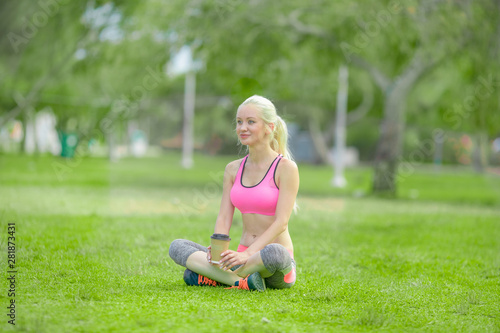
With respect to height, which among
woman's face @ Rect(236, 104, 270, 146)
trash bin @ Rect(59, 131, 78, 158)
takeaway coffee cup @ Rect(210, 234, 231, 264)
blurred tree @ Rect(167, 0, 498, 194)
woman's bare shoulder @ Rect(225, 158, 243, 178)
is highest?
blurred tree @ Rect(167, 0, 498, 194)

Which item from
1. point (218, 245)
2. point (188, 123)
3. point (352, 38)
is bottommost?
point (218, 245)

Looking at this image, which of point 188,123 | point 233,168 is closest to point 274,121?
point 233,168

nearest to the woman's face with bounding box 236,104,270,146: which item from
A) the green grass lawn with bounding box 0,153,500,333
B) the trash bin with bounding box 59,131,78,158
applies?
the green grass lawn with bounding box 0,153,500,333

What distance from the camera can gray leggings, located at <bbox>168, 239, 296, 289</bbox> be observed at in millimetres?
3986

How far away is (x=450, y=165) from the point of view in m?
42.1

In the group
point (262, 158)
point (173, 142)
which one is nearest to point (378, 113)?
point (173, 142)

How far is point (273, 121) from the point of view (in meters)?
4.38

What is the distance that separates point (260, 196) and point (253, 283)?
23.8 inches

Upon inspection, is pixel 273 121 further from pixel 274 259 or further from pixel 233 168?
pixel 274 259

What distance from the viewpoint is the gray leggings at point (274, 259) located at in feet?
13.1

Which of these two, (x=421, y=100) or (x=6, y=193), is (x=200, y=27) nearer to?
(x=6, y=193)

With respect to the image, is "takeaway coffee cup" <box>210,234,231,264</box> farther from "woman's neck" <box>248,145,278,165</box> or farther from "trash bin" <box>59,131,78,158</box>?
"trash bin" <box>59,131,78,158</box>

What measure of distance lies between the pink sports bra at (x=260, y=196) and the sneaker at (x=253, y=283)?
463mm

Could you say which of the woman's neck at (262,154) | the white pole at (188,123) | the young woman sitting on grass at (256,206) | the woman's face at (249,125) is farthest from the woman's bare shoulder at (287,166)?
the white pole at (188,123)
